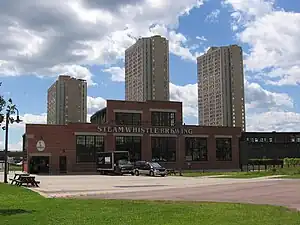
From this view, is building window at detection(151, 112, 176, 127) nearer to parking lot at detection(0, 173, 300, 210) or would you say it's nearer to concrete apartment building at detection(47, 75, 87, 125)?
concrete apartment building at detection(47, 75, 87, 125)

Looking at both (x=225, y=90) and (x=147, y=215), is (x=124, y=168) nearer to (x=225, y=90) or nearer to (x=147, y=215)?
(x=225, y=90)

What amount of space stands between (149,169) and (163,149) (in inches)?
638

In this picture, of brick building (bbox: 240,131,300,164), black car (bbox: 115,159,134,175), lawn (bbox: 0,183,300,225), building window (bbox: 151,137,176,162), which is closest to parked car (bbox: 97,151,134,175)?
black car (bbox: 115,159,134,175)

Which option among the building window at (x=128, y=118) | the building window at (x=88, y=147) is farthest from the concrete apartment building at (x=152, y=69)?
the building window at (x=88, y=147)

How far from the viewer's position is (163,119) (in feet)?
231

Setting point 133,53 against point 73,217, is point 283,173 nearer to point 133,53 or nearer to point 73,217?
point 73,217

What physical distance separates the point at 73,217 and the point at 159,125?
5689 cm

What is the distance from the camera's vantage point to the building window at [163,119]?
6981cm

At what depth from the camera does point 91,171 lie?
63.9 meters

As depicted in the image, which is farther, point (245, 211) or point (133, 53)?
point (133, 53)

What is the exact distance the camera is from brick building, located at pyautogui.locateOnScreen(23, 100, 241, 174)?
206 ft

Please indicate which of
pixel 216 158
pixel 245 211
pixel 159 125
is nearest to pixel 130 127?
pixel 159 125

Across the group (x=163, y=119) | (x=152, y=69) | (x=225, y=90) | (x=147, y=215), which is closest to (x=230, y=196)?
(x=147, y=215)

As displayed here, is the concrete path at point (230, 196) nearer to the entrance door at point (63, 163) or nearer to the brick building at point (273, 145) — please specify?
the entrance door at point (63, 163)
